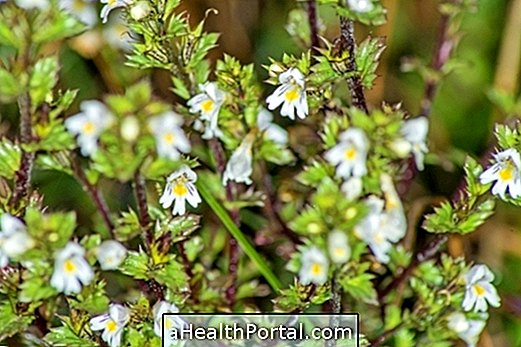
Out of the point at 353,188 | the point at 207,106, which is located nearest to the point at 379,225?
the point at 353,188

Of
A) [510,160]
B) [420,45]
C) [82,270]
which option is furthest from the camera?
[420,45]

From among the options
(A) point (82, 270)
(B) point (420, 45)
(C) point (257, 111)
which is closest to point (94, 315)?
(A) point (82, 270)

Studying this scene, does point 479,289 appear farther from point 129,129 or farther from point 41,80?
point 41,80

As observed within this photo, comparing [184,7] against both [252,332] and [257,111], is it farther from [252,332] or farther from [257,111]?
[252,332]

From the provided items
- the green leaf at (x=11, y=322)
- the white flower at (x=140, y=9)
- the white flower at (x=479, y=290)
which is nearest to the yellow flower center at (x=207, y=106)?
the white flower at (x=140, y=9)

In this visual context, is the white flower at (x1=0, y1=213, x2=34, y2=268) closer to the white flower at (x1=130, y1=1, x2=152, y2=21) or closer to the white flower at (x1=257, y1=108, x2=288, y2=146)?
the white flower at (x1=130, y1=1, x2=152, y2=21)

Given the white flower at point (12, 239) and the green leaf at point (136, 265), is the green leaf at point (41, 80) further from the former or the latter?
the green leaf at point (136, 265)
